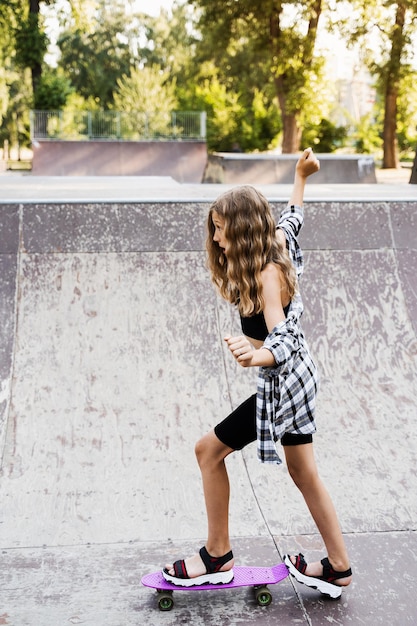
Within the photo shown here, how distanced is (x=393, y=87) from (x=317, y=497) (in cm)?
2582

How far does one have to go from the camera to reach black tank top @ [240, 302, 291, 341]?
3.00m

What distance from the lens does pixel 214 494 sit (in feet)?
10.1

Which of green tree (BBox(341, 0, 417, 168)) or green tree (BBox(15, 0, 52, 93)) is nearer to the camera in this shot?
green tree (BBox(341, 0, 417, 168))

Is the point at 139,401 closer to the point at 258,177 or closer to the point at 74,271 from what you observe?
the point at 74,271

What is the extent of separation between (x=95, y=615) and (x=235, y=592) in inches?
24.5

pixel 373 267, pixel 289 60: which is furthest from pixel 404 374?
pixel 289 60

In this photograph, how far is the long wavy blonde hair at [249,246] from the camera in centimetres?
292

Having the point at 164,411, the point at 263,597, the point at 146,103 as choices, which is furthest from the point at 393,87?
the point at 263,597

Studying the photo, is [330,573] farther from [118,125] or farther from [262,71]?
[262,71]

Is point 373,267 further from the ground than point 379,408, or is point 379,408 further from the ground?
point 373,267

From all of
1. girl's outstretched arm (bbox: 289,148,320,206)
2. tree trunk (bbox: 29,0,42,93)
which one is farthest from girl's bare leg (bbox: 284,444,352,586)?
tree trunk (bbox: 29,0,42,93)

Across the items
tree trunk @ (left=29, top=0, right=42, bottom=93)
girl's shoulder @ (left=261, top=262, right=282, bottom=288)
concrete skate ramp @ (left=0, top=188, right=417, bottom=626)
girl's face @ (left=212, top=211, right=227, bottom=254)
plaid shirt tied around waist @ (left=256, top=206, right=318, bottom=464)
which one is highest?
tree trunk @ (left=29, top=0, right=42, bottom=93)

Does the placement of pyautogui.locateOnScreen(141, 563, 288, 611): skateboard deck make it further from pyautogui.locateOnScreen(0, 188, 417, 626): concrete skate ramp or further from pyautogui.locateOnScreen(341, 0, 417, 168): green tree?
pyautogui.locateOnScreen(341, 0, 417, 168): green tree

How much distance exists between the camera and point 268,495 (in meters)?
4.20
